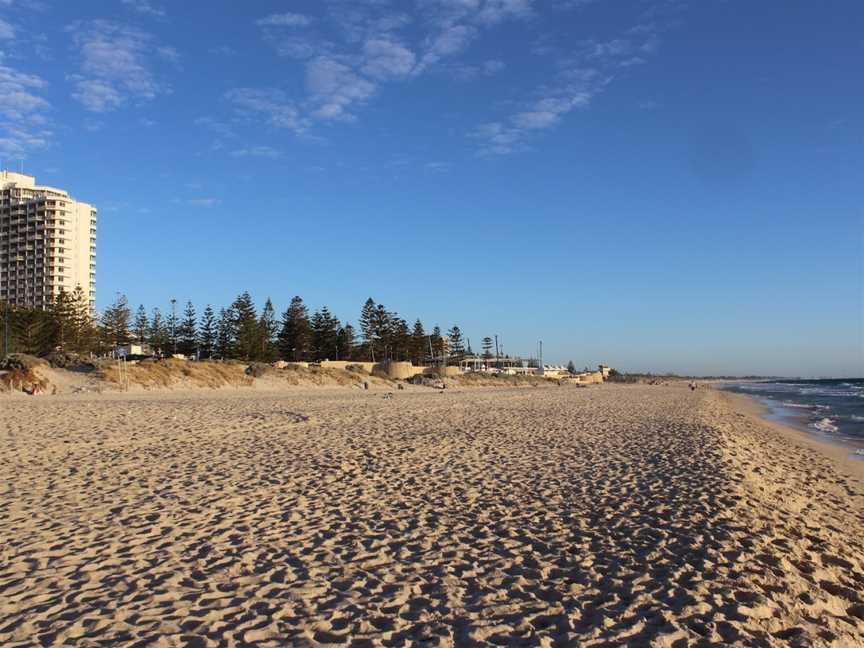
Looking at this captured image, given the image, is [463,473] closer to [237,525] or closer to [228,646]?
[237,525]

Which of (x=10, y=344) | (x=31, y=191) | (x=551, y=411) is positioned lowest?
(x=551, y=411)

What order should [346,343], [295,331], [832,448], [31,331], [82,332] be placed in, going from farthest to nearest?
[346,343], [295,331], [82,332], [31,331], [832,448]

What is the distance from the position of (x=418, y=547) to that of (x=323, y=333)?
2737 inches

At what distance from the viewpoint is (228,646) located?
3.48 metres

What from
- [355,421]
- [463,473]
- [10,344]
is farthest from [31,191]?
[463,473]

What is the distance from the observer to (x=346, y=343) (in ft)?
261

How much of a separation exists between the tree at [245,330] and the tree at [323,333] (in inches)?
372

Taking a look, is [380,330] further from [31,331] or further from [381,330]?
[31,331]

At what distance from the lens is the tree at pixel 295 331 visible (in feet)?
231

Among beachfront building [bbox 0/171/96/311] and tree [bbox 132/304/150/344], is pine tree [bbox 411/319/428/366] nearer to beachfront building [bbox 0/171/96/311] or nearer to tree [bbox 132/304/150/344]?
tree [bbox 132/304/150/344]

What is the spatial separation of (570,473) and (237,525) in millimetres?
5101

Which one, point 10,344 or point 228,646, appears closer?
point 228,646

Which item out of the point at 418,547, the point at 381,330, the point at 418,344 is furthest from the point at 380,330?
the point at 418,547

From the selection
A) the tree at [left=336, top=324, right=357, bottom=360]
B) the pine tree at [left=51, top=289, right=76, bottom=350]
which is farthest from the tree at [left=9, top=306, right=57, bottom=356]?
the tree at [left=336, top=324, right=357, bottom=360]
